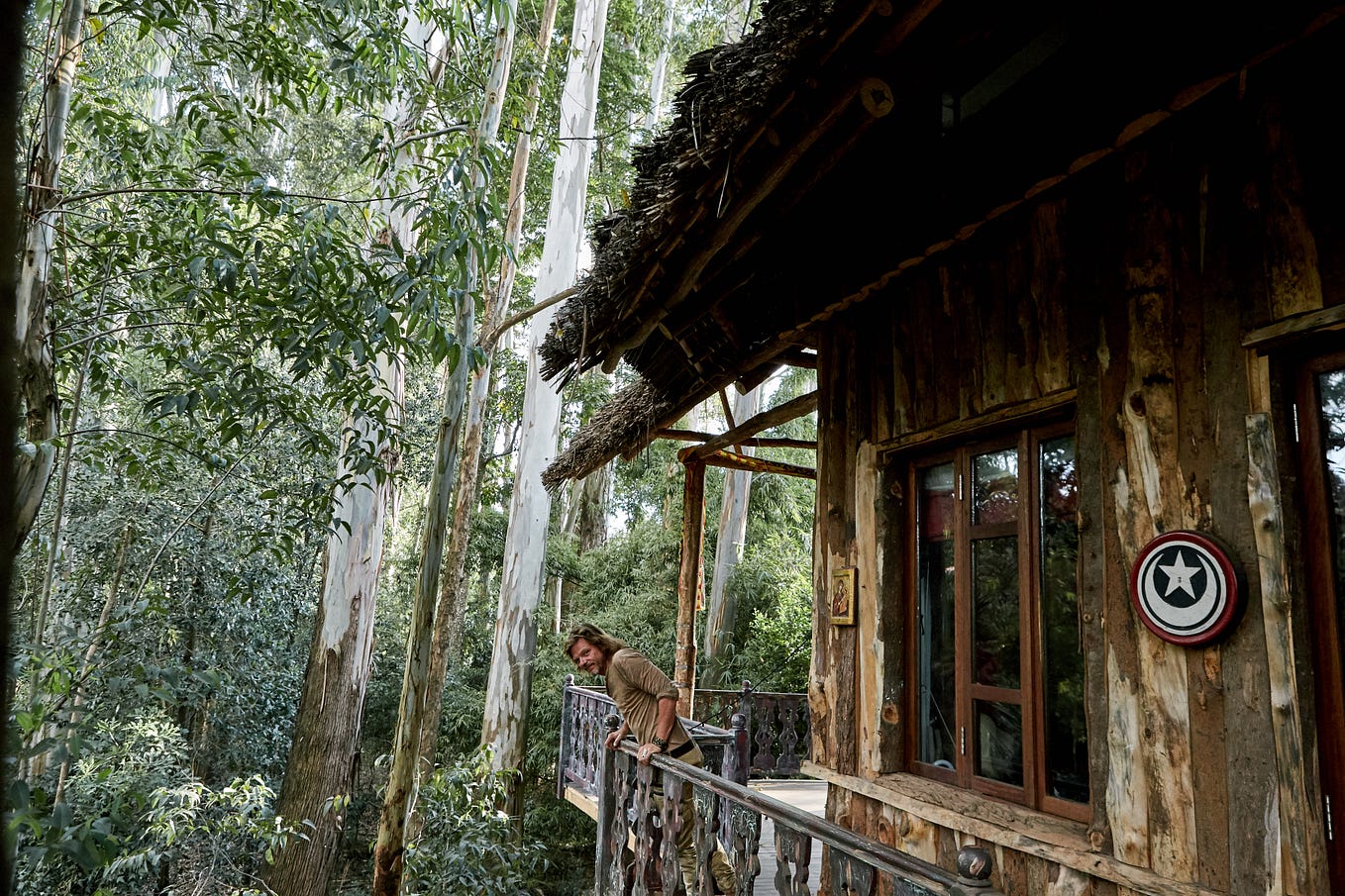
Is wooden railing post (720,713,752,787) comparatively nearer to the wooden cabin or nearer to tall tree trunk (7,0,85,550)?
the wooden cabin

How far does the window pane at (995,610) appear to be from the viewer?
10.7 ft

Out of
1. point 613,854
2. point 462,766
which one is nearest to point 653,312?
point 613,854

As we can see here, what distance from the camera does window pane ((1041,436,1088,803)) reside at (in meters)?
2.95

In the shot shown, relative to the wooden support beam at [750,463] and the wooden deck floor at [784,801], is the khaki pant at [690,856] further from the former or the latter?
the wooden support beam at [750,463]

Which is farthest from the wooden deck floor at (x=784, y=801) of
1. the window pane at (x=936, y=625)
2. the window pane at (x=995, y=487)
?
the window pane at (x=995, y=487)

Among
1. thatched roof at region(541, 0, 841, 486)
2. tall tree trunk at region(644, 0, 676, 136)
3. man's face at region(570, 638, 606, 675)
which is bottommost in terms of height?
man's face at region(570, 638, 606, 675)

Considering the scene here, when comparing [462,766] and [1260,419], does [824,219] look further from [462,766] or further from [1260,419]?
[462,766]

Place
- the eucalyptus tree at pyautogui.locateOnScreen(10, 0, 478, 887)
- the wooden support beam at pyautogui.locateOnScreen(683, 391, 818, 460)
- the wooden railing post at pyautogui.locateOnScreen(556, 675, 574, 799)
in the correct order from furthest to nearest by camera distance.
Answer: the wooden railing post at pyautogui.locateOnScreen(556, 675, 574, 799) < the wooden support beam at pyautogui.locateOnScreen(683, 391, 818, 460) < the eucalyptus tree at pyautogui.locateOnScreen(10, 0, 478, 887)

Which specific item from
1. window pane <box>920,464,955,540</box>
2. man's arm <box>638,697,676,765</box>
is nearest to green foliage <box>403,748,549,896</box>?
man's arm <box>638,697,676,765</box>

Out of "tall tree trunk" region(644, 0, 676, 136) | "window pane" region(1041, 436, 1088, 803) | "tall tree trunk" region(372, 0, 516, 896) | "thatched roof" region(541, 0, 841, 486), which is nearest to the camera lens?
"thatched roof" region(541, 0, 841, 486)

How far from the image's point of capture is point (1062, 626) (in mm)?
3053

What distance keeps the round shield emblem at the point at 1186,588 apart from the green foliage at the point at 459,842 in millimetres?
5128

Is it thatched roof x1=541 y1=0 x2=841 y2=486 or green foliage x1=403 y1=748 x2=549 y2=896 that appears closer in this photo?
thatched roof x1=541 y1=0 x2=841 y2=486

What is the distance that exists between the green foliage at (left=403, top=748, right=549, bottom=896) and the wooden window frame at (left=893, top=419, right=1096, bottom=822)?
4.07m
